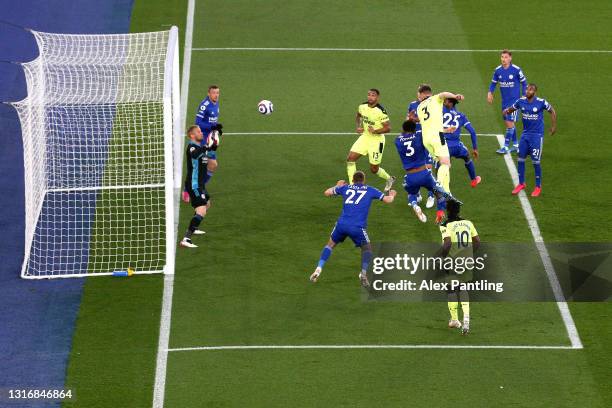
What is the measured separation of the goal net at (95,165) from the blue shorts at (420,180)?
167 inches

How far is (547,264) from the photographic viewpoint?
20875mm

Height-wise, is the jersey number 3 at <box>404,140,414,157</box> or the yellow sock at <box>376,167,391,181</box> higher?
the jersey number 3 at <box>404,140,414,157</box>

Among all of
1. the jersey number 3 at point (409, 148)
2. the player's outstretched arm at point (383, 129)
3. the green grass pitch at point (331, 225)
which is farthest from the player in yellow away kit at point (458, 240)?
the player's outstretched arm at point (383, 129)

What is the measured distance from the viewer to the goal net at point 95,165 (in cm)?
2106

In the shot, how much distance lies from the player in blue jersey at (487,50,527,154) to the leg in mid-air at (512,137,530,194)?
1.83 meters

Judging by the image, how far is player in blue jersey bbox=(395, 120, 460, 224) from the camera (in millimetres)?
Answer: 21875

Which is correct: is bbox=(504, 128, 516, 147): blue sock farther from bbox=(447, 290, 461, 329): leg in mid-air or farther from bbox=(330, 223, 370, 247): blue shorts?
bbox=(447, 290, 461, 329): leg in mid-air

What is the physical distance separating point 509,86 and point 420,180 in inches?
179

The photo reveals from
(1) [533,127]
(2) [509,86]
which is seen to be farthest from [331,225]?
(2) [509,86]

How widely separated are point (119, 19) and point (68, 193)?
36.2 feet

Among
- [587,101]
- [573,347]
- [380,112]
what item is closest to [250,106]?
[380,112]

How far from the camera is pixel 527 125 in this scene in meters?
23.3

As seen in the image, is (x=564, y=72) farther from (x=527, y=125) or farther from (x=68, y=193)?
(x=68, y=193)

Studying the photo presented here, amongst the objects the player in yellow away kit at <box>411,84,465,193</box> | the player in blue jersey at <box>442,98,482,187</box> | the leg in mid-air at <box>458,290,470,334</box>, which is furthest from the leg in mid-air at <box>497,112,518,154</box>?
the leg in mid-air at <box>458,290,470,334</box>
